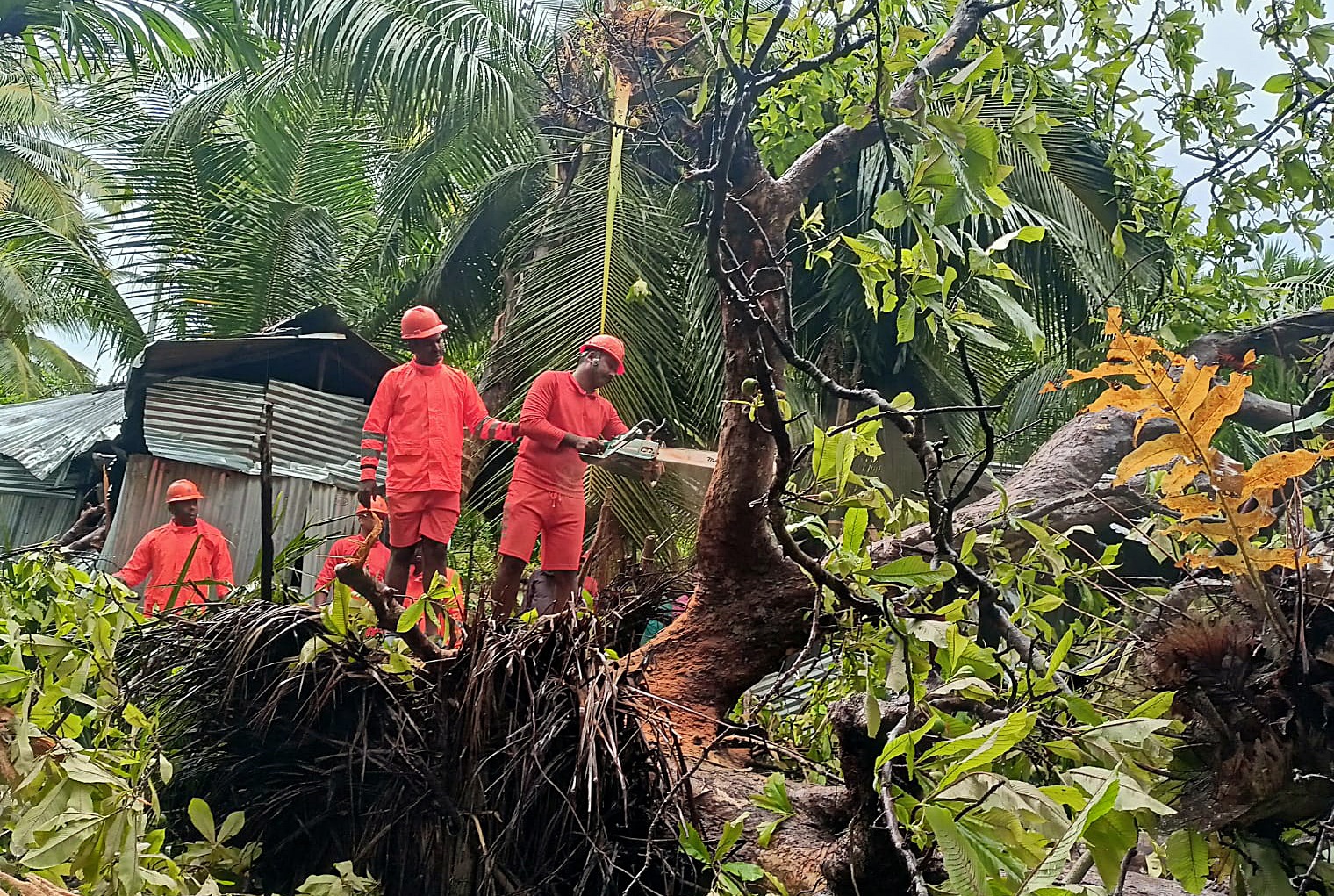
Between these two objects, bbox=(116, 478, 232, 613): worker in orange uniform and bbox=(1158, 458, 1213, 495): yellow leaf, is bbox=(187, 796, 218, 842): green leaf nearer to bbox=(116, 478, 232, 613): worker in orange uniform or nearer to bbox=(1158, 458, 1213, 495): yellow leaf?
bbox=(1158, 458, 1213, 495): yellow leaf

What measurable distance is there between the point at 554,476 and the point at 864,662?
281 cm

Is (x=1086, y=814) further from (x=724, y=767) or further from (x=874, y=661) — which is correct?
(x=724, y=767)

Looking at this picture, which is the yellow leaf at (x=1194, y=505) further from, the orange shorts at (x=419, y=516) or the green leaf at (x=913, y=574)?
the orange shorts at (x=419, y=516)

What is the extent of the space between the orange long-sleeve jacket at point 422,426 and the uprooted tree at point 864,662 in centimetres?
238

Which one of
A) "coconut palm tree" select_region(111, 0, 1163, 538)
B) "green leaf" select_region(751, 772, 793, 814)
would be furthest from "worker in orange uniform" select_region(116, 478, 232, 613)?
"green leaf" select_region(751, 772, 793, 814)

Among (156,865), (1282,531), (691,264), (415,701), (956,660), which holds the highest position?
(691,264)

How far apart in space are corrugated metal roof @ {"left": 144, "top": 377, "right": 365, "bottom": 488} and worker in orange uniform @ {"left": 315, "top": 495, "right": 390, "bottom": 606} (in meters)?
2.86

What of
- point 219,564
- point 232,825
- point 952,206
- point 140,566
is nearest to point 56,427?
point 140,566

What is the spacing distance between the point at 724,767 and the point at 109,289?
38.9 feet

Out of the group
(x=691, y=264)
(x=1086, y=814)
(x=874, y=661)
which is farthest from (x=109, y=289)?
(x=1086, y=814)

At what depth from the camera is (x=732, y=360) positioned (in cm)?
279

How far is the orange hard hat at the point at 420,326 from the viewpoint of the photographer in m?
5.37

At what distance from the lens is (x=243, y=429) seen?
8.36 m

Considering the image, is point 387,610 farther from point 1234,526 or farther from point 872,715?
point 1234,526
